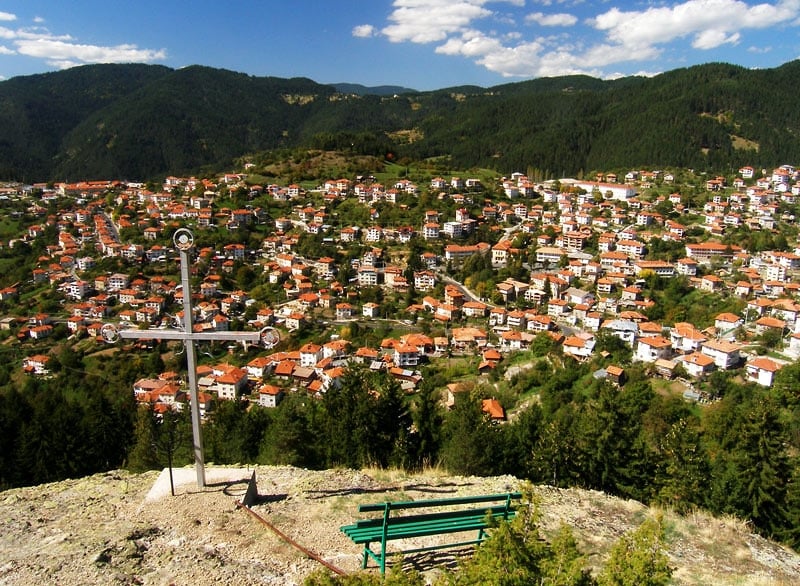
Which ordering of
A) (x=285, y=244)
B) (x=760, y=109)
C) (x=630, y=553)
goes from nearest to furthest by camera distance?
1. (x=630, y=553)
2. (x=285, y=244)
3. (x=760, y=109)

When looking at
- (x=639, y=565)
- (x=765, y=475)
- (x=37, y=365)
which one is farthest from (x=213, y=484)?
(x=37, y=365)

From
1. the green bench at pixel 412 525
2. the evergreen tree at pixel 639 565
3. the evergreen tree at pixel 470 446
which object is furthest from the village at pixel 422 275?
the evergreen tree at pixel 639 565

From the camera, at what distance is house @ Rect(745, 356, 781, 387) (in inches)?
974

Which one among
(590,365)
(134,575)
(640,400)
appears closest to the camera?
(134,575)

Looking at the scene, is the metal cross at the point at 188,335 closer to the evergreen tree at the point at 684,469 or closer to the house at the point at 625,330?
the evergreen tree at the point at 684,469

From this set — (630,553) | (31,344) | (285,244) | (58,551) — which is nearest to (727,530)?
(630,553)

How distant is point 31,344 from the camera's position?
118 ft

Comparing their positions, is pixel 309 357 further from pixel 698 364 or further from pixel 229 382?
pixel 698 364

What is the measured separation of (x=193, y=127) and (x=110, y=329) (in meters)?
153

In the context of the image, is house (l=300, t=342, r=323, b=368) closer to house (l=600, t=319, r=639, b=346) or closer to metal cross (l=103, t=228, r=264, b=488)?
house (l=600, t=319, r=639, b=346)

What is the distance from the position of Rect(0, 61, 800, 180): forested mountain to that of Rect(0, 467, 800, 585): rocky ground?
263 feet

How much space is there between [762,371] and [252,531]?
2767 cm

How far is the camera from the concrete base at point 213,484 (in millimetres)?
5418

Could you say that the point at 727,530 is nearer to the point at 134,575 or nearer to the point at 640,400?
the point at 134,575
